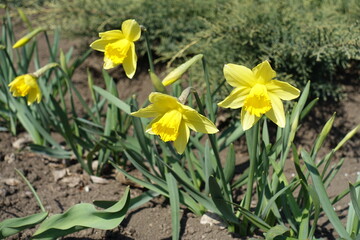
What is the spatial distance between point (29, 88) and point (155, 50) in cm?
172

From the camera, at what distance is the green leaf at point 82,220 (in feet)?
6.84

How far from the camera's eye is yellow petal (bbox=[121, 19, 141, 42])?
6.66ft

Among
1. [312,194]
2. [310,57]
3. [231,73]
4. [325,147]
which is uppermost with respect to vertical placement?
[231,73]

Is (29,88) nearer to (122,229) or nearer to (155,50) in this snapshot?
(122,229)

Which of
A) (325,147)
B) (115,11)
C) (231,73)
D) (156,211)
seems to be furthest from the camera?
(115,11)

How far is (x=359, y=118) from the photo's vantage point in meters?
3.24

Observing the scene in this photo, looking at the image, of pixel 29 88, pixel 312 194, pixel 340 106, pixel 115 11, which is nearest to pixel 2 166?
pixel 29 88

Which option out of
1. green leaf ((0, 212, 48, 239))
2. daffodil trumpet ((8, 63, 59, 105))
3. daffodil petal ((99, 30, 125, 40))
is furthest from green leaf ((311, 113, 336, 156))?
daffodil trumpet ((8, 63, 59, 105))

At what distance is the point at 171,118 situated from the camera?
1.84m

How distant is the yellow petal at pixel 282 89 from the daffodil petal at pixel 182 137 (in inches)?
14.8

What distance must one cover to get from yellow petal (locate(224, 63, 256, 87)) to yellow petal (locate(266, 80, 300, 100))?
2.9 inches

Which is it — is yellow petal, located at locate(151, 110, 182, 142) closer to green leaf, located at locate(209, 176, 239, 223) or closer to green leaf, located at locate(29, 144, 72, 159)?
green leaf, located at locate(209, 176, 239, 223)

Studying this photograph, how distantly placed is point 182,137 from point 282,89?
46cm

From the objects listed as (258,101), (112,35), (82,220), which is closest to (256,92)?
(258,101)
